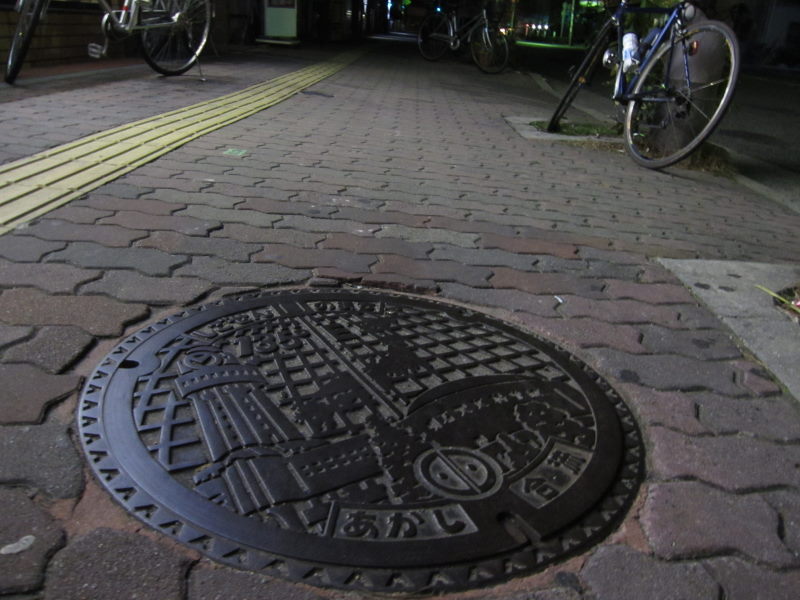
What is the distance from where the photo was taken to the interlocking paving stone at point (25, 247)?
2.63 m

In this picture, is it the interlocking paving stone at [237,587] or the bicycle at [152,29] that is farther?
the bicycle at [152,29]

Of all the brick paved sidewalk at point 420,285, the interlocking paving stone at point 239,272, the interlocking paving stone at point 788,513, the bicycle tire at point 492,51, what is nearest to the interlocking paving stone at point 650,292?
the brick paved sidewalk at point 420,285

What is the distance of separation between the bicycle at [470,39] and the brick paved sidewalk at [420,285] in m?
9.13

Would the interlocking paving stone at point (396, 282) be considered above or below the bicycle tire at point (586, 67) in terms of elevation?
below

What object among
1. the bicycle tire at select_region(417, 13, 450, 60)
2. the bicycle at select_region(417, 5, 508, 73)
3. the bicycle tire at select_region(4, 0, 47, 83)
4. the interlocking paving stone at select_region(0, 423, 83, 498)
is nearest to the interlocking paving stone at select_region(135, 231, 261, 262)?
the interlocking paving stone at select_region(0, 423, 83, 498)

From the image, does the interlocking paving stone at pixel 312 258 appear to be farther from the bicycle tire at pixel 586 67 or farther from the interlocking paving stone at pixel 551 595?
the bicycle tire at pixel 586 67

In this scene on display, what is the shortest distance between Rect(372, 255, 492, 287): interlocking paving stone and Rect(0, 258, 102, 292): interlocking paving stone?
3.86ft

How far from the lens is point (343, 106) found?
756 centimetres

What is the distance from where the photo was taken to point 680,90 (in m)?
5.18

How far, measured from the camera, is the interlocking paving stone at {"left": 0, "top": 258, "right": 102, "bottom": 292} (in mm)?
2420

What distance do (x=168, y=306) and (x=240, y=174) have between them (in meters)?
2.02

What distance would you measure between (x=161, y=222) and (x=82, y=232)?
0.37m

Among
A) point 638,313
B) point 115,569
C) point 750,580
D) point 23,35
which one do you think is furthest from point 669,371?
point 23,35

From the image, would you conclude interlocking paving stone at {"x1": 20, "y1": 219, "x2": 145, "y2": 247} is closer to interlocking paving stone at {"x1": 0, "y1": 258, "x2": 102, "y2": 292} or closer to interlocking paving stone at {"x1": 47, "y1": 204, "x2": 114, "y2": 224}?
interlocking paving stone at {"x1": 47, "y1": 204, "x2": 114, "y2": 224}
